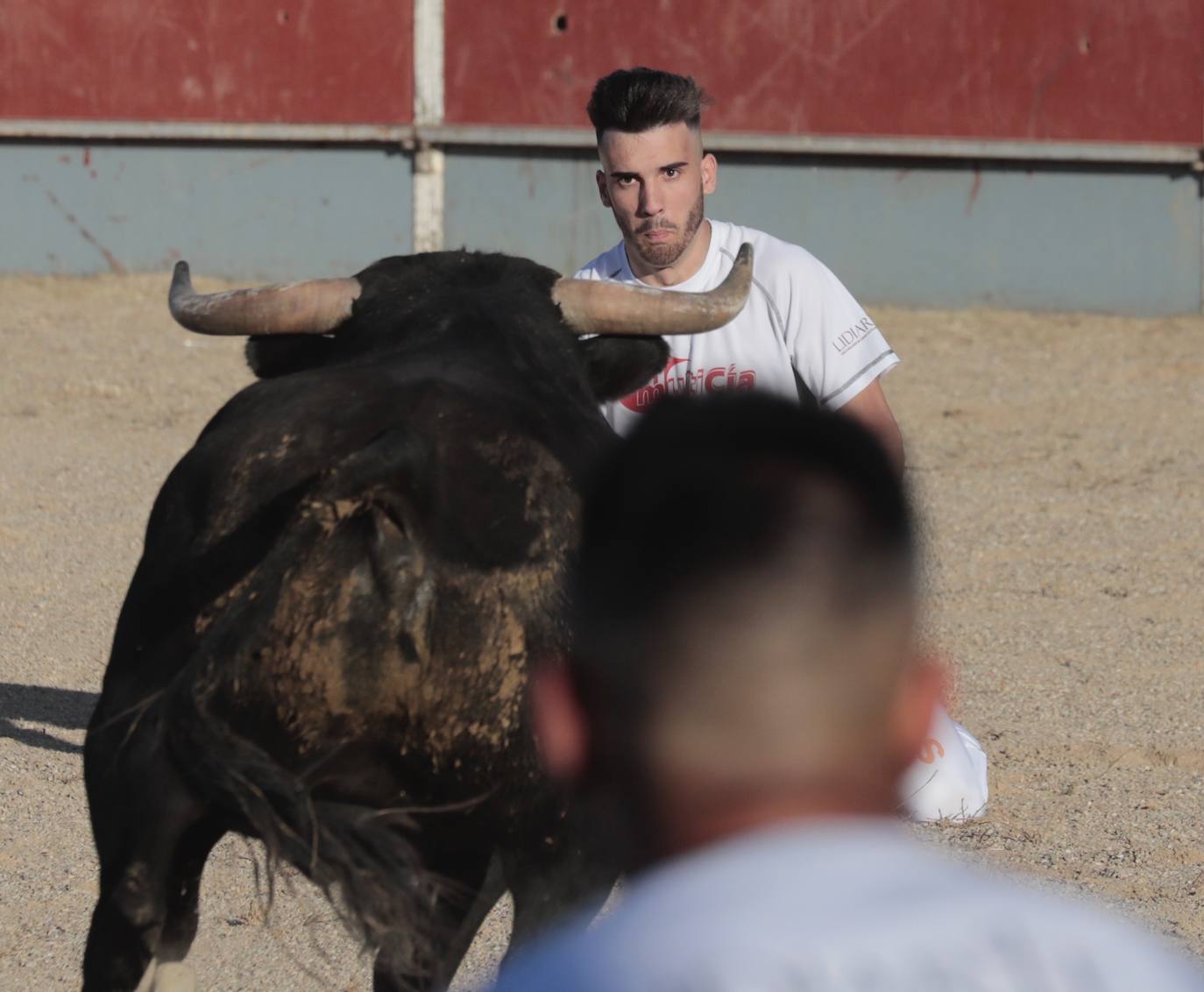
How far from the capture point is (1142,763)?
188 inches

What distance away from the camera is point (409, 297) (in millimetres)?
3188

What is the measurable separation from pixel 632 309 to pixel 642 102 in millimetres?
918

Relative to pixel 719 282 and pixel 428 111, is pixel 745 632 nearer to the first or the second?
pixel 719 282

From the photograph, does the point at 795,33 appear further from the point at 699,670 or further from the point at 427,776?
the point at 699,670

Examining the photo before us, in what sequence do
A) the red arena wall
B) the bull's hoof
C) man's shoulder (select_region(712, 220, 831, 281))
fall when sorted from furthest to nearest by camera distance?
the red arena wall
man's shoulder (select_region(712, 220, 831, 281))
the bull's hoof

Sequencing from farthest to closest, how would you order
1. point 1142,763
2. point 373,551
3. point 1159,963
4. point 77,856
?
point 1142,763
point 77,856
point 373,551
point 1159,963

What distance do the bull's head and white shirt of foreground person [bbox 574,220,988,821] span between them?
0.47 meters

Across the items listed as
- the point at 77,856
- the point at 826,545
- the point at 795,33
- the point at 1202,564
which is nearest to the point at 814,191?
the point at 795,33

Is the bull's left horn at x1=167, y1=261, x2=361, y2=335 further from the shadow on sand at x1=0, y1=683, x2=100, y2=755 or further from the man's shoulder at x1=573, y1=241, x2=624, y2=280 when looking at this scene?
the shadow on sand at x1=0, y1=683, x2=100, y2=755

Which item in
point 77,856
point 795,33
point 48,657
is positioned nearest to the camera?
point 77,856

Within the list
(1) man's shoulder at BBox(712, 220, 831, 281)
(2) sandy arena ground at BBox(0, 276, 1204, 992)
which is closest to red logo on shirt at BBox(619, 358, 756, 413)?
(1) man's shoulder at BBox(712, 220, 831, 281)

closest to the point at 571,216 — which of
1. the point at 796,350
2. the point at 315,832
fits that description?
the point at 796,350

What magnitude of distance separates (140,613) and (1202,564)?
5.07 m

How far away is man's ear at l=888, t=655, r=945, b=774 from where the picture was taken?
1.16m
